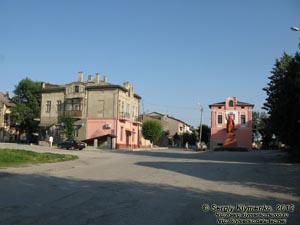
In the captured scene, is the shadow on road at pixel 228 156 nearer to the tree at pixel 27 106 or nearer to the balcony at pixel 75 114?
the balcony at pixel 75 114

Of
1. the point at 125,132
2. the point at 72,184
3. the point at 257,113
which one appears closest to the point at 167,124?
the point at 257,113

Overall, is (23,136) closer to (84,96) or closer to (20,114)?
(20,114)

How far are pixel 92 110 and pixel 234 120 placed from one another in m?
32.1

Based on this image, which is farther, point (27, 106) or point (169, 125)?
point (169, 125)

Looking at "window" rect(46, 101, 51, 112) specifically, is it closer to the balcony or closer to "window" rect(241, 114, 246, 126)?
the balcony

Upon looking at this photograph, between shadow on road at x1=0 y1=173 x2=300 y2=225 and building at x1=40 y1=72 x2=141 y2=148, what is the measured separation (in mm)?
47662

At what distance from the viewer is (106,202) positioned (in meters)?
9.94

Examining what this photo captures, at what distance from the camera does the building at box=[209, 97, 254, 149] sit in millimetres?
78562

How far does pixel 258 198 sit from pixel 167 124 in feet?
323

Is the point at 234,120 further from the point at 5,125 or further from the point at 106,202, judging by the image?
the point at 106,202

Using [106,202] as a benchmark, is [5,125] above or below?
above

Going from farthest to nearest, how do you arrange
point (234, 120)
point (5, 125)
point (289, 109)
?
point (5, 125), point (234, 120), point (289, 109)

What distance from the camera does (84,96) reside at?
63.9 meters

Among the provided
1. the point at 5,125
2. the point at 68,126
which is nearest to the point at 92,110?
the point at 68,126
